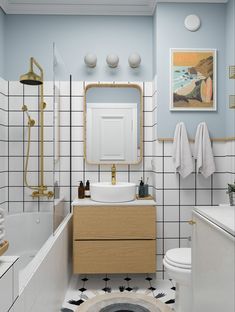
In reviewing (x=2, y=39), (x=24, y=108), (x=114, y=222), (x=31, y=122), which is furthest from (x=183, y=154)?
(x=2, y=39)

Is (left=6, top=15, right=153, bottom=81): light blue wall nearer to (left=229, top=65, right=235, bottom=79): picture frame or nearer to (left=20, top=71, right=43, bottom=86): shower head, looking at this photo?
(left=20, top=71, right=43, bottom=86): shower head

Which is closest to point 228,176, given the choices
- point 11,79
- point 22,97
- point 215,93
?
point 215,93

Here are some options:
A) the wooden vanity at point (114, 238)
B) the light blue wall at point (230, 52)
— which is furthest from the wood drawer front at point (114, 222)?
the light blue wall at point (230, 52)

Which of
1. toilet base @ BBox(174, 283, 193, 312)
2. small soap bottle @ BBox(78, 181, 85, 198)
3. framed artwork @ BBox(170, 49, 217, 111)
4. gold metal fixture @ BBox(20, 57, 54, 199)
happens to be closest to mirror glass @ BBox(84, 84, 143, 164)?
small soap bottle @ BBox(78, 181, 85, 198)

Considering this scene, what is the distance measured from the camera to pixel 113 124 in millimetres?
2885

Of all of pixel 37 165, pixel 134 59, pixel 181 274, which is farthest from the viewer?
pixel 134 59

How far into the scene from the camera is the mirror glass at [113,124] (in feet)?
9.46

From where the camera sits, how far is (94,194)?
253 cm

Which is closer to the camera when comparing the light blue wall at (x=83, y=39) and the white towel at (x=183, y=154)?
A: the white towel at (x=183, y=154)

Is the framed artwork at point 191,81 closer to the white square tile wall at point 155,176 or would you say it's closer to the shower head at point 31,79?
the white square tile wall at point 155,176

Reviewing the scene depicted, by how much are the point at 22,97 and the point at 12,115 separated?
0.19m

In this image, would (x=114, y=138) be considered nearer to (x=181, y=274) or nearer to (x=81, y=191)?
(x=81, y=191)

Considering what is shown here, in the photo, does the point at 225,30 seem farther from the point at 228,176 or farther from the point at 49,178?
the point at 49,178

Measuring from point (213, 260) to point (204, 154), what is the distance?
4.55 ft
